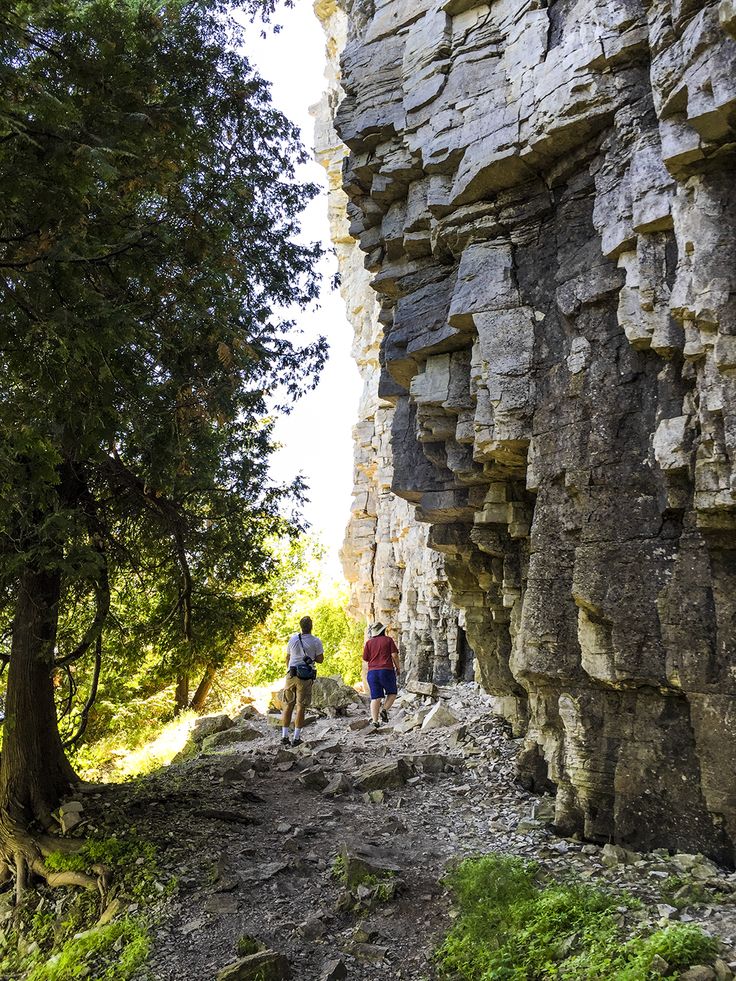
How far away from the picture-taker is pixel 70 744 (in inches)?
446

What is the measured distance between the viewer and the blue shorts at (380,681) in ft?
50.0

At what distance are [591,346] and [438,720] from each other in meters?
8.59

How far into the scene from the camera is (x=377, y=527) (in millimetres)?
33875

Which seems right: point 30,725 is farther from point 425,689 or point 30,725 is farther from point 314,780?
point 425,689

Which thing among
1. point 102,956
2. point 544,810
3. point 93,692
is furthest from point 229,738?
point 544,810

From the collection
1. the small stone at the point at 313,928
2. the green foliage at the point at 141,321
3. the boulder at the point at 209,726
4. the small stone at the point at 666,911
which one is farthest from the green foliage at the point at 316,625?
the small stone at the point at 666,911

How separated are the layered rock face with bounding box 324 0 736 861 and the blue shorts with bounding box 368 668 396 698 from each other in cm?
417

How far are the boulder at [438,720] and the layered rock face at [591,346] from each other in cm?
359

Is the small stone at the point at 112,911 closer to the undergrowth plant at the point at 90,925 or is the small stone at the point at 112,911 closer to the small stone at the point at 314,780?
the undergrowth plant at the point at 90,925

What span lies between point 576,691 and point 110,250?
22.3 feet

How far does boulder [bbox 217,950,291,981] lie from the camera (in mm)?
6324

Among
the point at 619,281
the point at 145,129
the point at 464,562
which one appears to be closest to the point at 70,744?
the point at 464,562

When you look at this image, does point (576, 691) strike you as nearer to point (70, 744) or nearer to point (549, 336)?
point (549, 336)

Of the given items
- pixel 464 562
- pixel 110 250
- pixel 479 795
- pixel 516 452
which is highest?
pixel 110 250
